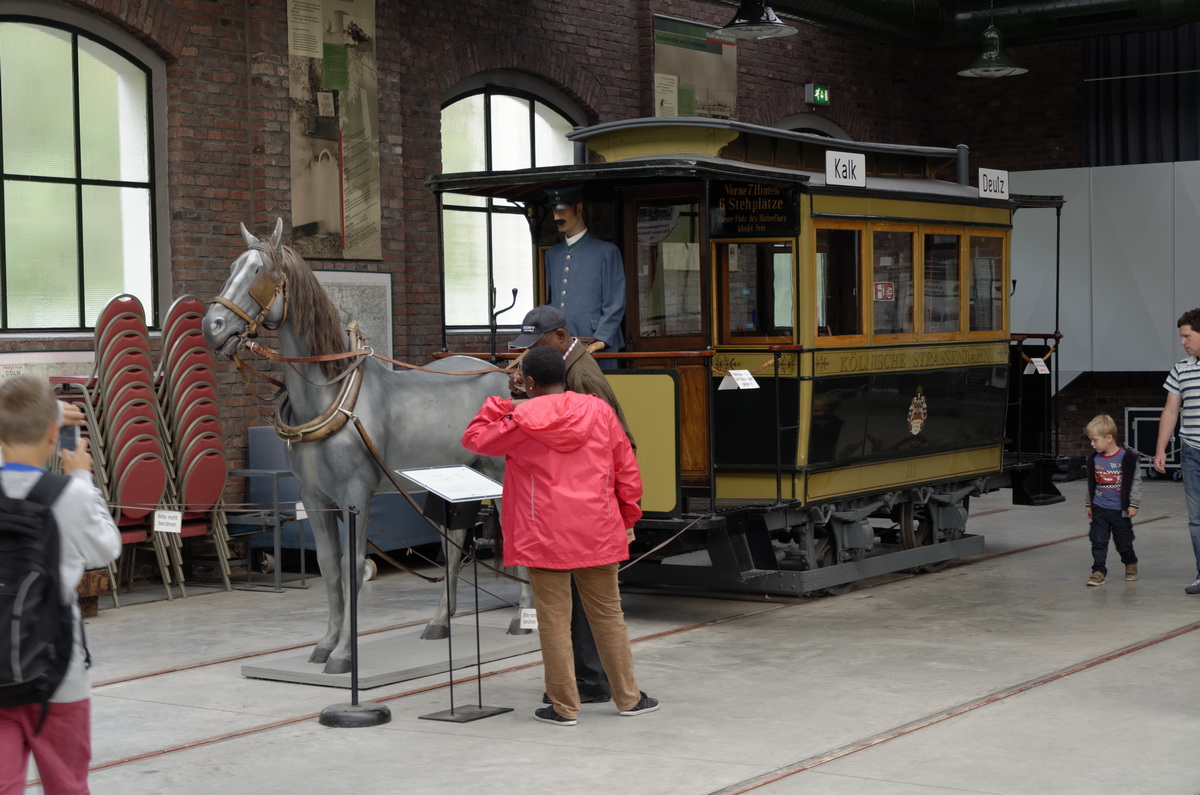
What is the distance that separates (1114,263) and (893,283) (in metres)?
8.61

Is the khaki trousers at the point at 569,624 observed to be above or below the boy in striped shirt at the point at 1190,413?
below

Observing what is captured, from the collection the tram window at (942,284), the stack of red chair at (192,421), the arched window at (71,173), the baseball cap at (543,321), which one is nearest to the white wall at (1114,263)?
the tram window at (942,284)

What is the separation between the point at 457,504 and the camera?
7.48m

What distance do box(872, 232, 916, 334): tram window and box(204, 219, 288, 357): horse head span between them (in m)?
4.34

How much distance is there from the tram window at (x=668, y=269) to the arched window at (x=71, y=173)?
4005 millimetres

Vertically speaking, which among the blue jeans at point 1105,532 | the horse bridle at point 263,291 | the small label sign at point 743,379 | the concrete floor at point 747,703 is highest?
the horse bridle at point 263,291

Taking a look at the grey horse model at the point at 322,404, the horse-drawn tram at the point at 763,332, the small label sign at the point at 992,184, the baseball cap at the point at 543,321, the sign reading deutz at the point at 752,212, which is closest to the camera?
the baseball cap at the point at 543,321

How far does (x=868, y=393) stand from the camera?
1033 cm

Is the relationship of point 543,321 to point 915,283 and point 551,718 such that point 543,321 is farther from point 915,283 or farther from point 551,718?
point 915,283

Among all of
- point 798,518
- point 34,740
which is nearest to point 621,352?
point 798,518

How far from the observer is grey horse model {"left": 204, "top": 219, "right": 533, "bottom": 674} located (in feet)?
25.1

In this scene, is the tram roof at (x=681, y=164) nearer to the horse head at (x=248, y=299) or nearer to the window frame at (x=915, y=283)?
the window frame at (x=915, y=283)

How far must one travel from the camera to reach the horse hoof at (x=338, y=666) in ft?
25.4

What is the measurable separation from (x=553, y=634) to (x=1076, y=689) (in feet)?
8.42
